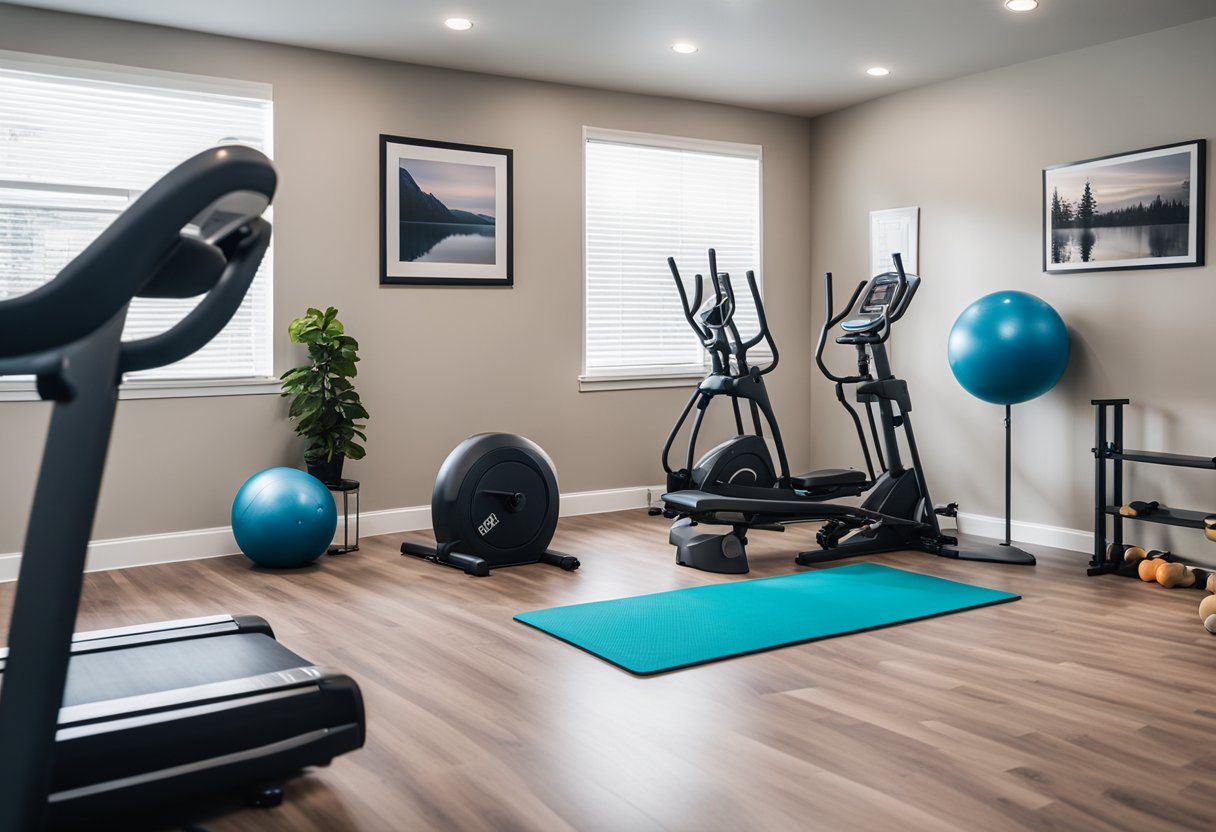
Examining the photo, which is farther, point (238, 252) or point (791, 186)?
point (791, 186)

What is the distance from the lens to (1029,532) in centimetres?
577

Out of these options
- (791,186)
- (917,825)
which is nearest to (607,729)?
(917,825)

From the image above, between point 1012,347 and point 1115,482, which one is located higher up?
point 1012,347

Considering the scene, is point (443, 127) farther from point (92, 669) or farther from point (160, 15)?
point (92, 669)

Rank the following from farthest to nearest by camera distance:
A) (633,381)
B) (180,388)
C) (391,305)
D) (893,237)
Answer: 1. (633,381)
2. (893,237)
3. (391,305)
4. (180,388)

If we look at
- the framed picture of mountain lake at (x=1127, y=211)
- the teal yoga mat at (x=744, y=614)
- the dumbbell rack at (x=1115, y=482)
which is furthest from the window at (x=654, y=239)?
the dumbbell rack at (x=1115, y=482)

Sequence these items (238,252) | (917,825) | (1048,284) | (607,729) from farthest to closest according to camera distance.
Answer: (1048,284)
(607,729)
(917,825)
(238,252)

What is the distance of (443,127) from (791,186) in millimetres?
2584

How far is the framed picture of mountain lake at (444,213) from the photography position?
5797 mm

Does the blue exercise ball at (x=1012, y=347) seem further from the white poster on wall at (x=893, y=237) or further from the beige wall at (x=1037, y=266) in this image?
the white poster on wall at (x=893, y=237)

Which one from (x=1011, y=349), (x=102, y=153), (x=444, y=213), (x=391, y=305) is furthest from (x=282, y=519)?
(x=1011, y=349)

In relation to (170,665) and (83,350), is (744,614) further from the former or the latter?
(83,350)

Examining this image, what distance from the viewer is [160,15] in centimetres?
494

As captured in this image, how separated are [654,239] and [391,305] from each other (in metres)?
1.89
